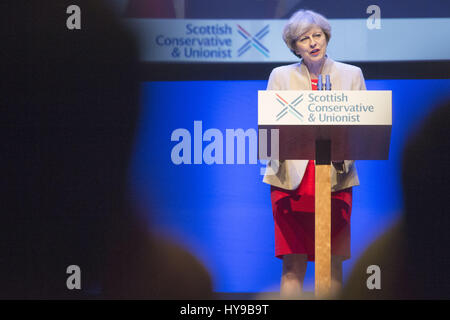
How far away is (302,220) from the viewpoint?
12.2 ft

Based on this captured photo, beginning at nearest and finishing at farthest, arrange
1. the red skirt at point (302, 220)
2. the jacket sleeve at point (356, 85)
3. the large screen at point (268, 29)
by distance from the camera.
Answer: the red skirt at point (302, 220) → the jacket sleeve at point (356, 85) → the large screen at point (268, 29)

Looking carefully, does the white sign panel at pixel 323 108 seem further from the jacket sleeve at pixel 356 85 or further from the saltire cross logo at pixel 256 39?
the saltire cross logo at pixel 256 39

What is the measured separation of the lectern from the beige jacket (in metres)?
0.64

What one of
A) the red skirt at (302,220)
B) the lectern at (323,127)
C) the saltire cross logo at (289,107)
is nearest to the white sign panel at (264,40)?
the red skirt at (302,220)

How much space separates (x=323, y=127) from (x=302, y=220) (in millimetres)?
978

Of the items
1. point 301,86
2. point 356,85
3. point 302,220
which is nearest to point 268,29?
point 301,86

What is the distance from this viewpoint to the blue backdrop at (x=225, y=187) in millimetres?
4098

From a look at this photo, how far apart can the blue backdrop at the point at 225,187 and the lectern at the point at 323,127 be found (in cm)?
108

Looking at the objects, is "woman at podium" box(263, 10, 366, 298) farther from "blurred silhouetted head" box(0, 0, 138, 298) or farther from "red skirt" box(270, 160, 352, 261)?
"blurred silhouetted head" box(0, 0, 138, 298)

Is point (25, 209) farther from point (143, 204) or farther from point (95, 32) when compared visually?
Result: point (95, 32)

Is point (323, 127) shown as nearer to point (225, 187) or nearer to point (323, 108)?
point (323, 108)

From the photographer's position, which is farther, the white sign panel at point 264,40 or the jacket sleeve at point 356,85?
the white sign panel at point 264,40
